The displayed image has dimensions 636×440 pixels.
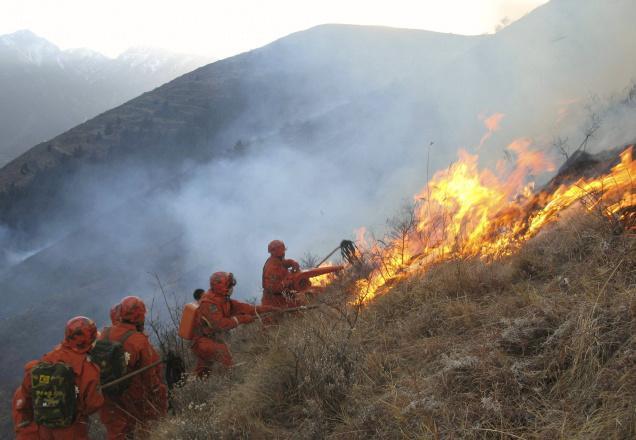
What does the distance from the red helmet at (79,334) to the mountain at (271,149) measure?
13.3ft

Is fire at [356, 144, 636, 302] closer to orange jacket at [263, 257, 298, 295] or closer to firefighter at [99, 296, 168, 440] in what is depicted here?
orange jacket at [263, 257, 298, 295]

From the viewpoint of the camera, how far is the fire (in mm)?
4645

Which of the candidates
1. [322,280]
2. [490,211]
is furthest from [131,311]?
[490,211]

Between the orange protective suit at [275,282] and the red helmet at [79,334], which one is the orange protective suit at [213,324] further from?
the red helmet at [79,334]

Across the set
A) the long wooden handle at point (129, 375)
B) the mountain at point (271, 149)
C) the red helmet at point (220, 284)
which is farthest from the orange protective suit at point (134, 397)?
the mountain at point (271, 149)

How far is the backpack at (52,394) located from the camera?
3586 millimetres

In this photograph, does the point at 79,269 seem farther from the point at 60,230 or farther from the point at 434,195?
the point at 434,195

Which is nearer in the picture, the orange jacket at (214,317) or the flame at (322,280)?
the orange jacket at (214,317)

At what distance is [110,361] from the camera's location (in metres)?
4.21

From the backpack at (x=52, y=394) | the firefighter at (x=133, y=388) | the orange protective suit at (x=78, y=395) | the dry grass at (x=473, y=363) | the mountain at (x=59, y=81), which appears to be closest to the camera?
the dry grass at (x=473, y=363)

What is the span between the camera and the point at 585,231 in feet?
13.0

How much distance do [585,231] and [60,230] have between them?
37361 mm

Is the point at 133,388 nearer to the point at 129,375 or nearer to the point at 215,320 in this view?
the point at 129,375

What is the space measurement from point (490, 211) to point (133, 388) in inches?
194
